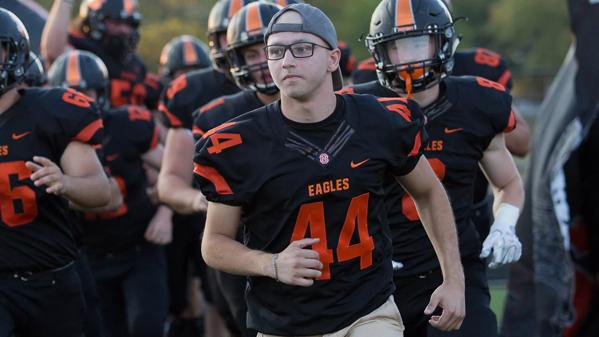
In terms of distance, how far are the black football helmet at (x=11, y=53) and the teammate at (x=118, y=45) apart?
10.6 ft

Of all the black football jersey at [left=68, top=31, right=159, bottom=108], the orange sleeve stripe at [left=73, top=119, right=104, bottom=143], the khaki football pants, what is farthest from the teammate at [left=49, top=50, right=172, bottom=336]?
the khaki football pants

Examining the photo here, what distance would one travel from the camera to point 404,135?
13.7ft

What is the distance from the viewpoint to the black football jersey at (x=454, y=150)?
191 inches

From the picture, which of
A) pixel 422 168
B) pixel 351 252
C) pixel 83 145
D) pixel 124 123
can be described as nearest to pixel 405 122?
pixel 422 168

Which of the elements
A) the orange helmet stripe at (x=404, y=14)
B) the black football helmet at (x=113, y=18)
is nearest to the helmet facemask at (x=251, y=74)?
the orange helmet stripe at (x=404, y=14)

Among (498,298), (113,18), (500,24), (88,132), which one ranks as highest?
(88,132)

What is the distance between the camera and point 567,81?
24.9ft

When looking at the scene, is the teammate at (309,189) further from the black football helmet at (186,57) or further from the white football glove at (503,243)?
the black football helmet at (186,57)

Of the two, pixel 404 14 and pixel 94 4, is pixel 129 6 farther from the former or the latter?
pixel 404 14

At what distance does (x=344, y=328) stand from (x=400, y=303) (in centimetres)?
81

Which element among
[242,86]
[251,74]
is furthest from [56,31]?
[251,74]

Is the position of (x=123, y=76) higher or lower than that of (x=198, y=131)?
lower

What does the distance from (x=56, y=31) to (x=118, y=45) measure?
639 mm

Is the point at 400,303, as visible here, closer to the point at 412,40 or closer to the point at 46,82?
the point at 412,40
